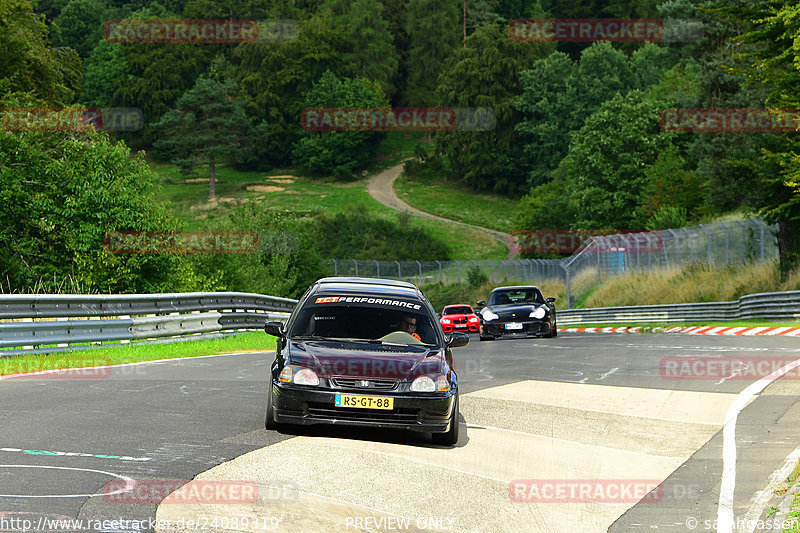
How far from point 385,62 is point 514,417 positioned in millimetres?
139390

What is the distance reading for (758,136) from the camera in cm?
4234

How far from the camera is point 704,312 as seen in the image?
1463 inches

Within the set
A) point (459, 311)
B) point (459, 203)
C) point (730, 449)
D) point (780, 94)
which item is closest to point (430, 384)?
point (730, 449)

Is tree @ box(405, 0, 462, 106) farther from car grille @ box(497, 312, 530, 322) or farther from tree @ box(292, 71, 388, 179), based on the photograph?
car grille @ box(497, 312, 530, 322)

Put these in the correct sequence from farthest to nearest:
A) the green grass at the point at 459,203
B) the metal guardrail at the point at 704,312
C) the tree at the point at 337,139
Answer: the tree at the point at 337,139, the green grass at the point at 459,203, the metal guardrail at the point at 704,312

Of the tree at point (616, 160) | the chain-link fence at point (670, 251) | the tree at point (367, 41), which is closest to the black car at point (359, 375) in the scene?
the chain-link fence at point (670, 251)

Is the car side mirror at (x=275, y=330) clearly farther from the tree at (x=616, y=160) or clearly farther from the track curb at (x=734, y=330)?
the tree at (x=616, y=160)

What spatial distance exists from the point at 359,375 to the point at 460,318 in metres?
26.1

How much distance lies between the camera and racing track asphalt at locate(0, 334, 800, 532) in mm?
6918

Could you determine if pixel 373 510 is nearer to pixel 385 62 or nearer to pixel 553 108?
pixel 553 108

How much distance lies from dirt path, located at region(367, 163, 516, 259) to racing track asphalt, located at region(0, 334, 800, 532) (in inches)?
3127

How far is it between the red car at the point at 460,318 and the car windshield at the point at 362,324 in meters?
24.1

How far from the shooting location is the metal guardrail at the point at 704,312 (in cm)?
3138

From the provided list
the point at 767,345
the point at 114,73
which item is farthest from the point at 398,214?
the point at 767,345
